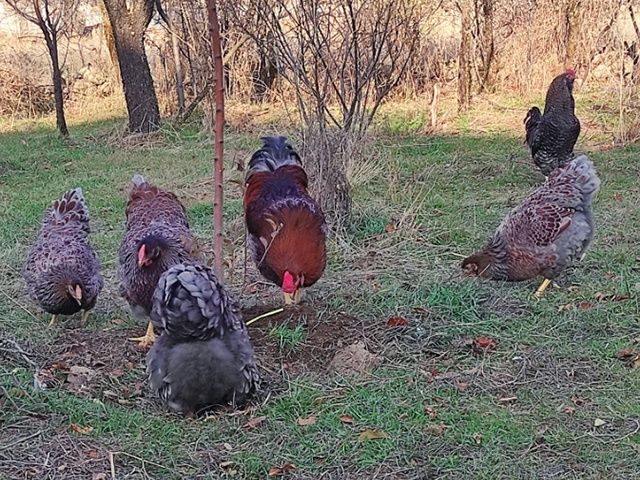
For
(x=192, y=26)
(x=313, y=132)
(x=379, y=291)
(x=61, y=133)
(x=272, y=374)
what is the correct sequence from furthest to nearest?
(x=192, y=26), (x=61, y=133), (x=313, y=132), (x=379, y=291), (x=272, y=374)

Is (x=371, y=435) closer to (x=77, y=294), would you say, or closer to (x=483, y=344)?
(x=483, y=344)

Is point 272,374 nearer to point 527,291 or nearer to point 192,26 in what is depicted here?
point 527,291

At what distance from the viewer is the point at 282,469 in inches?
128

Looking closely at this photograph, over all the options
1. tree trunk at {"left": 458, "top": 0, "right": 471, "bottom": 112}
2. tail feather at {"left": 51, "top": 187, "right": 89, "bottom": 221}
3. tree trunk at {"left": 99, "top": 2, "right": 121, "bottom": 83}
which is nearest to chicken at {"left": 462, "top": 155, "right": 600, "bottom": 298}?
tail feather at {"left": 51, "top": 187, "right": 89, "bottom": 221}

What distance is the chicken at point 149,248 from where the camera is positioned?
4.49m

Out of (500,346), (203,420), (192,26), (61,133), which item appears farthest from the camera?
(192,26)

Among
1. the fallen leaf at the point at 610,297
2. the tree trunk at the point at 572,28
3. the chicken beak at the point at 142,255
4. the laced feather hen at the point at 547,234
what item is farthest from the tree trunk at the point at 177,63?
the fallen leaf at the point at 610,297

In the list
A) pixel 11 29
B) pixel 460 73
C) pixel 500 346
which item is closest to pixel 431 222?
pixel 500 346

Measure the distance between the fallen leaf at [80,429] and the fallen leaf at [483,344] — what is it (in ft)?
7.14

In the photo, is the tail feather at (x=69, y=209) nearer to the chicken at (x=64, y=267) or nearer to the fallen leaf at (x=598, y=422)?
the chicken at (x=64, y=267)

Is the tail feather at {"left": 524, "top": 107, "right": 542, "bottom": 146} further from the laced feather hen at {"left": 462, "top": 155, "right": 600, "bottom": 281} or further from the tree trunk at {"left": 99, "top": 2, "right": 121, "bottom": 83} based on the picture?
the tree trunk at {"left": 99, "top": 2, "right": 121, "bottom": 83}

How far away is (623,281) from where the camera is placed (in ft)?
18.0

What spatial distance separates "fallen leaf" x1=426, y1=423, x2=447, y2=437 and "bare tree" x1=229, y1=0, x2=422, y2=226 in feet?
11.2

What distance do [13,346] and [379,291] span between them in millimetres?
2423
